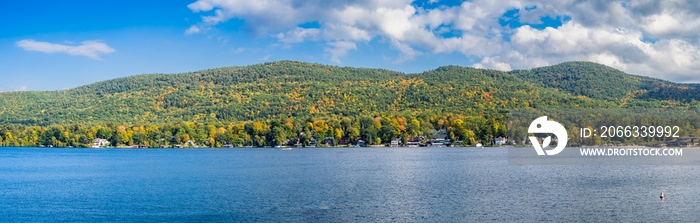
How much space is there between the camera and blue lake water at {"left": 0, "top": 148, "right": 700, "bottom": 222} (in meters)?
35.1

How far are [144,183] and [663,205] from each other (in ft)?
155

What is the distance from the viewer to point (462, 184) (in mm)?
51875

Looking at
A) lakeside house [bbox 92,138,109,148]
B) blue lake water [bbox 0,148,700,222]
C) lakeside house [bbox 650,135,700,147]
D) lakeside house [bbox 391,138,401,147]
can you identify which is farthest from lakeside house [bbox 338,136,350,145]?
blue lake water [bbox 0,148,700,222]

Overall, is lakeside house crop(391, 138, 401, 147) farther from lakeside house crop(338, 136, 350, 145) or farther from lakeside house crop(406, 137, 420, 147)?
lakeside house crop(338, 136, 350, 145)

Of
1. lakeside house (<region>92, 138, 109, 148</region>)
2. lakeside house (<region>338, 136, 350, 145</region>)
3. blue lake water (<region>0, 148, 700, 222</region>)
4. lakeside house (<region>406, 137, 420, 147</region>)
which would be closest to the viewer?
blue lake water (<region>0, 148, 700, 222</region>)

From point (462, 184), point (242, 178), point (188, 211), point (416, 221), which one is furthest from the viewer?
point (242, 178)

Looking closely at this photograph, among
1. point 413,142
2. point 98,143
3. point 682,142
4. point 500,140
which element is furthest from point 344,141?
point 682,142

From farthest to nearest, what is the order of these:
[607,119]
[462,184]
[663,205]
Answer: [607,119], [462,184], [663,205]

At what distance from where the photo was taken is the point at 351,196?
43250mm

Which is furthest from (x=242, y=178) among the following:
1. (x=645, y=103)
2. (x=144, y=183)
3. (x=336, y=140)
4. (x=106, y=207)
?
(x=645, y=103)

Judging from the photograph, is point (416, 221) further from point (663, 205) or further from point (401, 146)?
point (401, 146)

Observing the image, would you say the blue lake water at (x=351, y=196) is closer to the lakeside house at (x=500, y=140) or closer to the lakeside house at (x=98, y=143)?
the lakeside house at (x=500, y=140)

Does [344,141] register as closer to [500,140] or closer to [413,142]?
[413,142]

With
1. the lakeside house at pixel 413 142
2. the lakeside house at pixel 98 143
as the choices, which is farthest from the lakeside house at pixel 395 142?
the lakeside house at pixel 98 143
